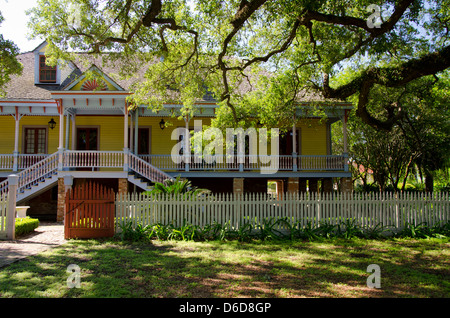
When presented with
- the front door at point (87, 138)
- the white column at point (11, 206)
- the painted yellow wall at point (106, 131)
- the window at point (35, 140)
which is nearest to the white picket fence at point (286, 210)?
the white column at point (11, 206)

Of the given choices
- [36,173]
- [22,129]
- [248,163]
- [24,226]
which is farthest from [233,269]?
[22,129]

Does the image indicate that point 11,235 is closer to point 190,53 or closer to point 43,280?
point 43,280

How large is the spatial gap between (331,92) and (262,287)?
26.0 feet

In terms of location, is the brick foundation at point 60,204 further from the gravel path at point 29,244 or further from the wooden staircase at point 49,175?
the gravel path at point 29,244

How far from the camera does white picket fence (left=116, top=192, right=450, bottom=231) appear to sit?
11070mm

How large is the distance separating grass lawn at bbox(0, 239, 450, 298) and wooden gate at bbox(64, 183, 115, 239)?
25.0 inches

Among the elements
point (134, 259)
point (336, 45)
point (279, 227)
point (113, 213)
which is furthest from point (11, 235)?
point (336, 45)

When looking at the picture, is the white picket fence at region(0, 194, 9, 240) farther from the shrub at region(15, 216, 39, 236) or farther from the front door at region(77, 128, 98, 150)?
the front door at region(77, 128, 98, 150)

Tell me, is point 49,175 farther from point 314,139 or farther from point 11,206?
point 314,139

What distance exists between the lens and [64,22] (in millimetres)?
11500

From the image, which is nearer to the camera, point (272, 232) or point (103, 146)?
point (272, 232)

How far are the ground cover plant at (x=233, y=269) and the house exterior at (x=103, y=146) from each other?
7247 millimetres

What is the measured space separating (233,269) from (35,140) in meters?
17.4

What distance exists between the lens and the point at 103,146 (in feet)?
65.8
